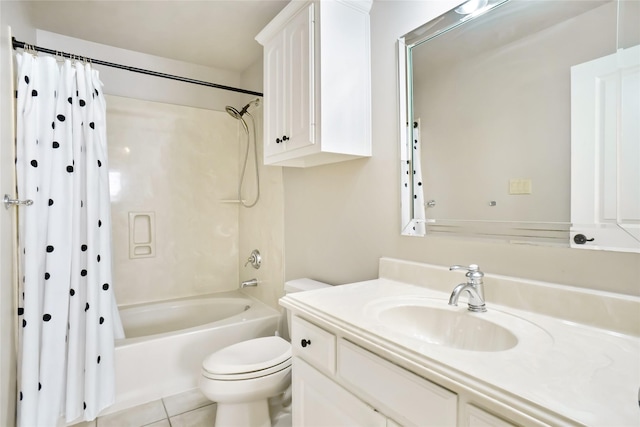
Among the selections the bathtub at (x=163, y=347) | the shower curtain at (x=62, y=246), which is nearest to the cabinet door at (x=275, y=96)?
the shower curtain at (x=62, y=246)

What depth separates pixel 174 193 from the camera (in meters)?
2.78

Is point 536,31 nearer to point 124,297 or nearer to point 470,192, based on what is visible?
point 470,192

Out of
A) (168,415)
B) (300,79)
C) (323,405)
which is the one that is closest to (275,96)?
(300,79)

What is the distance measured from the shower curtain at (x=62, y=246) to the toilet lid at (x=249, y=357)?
0.65m

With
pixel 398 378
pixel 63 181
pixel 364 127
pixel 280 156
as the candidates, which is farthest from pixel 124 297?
pixel 398 378

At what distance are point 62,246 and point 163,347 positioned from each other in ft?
2.59

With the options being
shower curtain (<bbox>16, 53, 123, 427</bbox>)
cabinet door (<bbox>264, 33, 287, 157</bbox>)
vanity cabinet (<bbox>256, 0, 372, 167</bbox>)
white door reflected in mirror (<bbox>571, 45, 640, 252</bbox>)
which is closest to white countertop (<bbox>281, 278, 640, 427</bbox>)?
white door reflected in mirror (<bbox>571, 45, 640, 252</bbox>)

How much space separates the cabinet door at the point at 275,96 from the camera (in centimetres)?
172

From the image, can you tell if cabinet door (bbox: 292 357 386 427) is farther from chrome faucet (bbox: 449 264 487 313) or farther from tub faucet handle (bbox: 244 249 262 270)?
tub faucet handle (bbox: 244 249 262 270)

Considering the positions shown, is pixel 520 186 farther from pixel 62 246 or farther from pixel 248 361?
pixel 62 246

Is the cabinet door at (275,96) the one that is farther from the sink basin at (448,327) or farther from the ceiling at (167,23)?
the sink basin at (448,327)

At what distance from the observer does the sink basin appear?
937 mm

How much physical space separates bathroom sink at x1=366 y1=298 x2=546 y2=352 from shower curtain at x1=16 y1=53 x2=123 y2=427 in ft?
5.06

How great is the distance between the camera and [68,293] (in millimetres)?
1688
